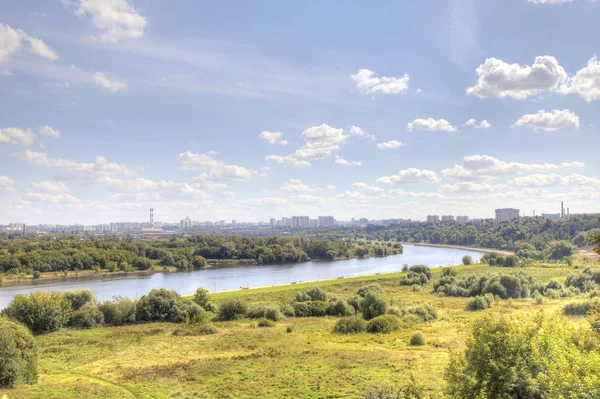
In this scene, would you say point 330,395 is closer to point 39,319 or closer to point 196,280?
point 39,319

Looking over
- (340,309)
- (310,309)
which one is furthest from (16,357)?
(340,309)

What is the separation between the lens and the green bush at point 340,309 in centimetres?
5019

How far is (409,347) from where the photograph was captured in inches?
1309

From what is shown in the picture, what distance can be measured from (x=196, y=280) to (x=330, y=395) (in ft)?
257

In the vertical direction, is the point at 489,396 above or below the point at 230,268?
above

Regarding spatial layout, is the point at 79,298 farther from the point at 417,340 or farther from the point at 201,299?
the point at 417,340

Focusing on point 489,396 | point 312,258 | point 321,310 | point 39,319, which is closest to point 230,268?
point 312,258

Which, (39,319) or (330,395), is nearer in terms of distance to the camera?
(330,395)

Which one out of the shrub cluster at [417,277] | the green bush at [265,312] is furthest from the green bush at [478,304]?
the shrub cluster at [417,277]

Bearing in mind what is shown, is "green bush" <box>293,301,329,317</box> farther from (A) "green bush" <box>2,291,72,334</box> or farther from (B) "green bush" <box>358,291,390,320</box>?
(A) "green bush" <box>2,291,72,334</box>

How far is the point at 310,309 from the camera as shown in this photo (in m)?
52.0

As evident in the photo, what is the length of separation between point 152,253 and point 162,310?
88435 millimetres

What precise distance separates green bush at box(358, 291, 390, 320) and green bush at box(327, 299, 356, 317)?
3.32m

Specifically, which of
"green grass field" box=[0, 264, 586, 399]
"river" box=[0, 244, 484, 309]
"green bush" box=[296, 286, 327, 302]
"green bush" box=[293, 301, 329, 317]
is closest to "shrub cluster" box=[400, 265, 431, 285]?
"river" box=[0, 244, 484, 309]
